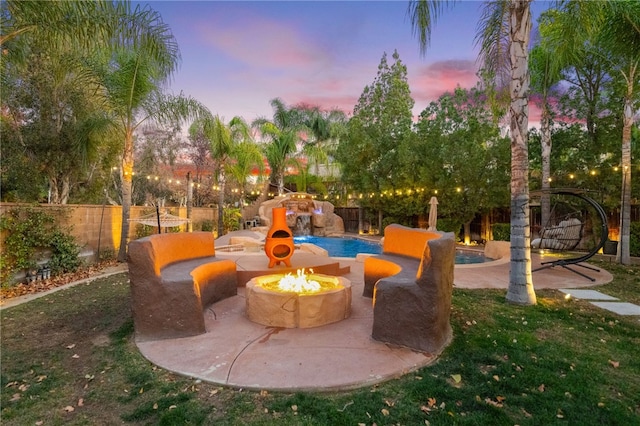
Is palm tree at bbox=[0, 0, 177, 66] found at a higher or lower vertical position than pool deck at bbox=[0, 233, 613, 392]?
higher

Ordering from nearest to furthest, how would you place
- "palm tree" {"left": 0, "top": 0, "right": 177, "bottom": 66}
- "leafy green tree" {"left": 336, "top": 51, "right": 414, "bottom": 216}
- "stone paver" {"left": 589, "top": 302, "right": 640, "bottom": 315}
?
"stone paver" {"left": 589, "top": 302, "right": 640, "bottom": 315} → "palm tree" {"left": 0, "top": 0, "right": 177, "bottom": 66} → "leafy green tree" {"left": 336, "top": 51, "right": 414, "bottom": 216}

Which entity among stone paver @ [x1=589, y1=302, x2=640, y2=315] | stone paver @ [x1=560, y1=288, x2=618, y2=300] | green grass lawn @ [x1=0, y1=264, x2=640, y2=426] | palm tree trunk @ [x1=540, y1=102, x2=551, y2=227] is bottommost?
green grass lawn @ [x1=0, y1=264, x2=640, y2=426]

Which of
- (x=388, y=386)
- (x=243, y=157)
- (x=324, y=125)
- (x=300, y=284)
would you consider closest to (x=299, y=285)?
(x=300, y=284)

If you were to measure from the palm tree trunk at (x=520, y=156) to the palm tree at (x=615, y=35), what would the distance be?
160 centimetres

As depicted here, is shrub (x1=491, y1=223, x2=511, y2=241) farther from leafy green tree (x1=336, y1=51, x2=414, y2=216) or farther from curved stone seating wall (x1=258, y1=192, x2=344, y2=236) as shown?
curved stone seating wall (x1=258, y1=192, x2=344, y2=236)

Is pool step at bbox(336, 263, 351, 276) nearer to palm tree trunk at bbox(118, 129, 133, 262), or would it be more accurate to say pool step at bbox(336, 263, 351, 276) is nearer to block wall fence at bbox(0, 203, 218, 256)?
palm tree trunk at bbox(118, 129, 133, 262)

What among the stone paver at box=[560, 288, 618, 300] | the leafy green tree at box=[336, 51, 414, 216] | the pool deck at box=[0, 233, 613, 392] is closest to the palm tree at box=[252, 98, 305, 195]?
the leafy green tree at box=[336, 51, 414, 216]

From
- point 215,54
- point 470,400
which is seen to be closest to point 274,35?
point 215,54

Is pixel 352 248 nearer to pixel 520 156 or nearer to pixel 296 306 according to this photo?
pixel 520 156

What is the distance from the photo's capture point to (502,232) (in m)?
13.1

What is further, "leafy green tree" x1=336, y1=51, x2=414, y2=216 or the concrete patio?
"leafy green tree" x1=336, y1=51, x2=414, y2=216

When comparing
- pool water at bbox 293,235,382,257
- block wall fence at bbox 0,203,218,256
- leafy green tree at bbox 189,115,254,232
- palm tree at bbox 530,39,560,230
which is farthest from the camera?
leafy green tree at bbox 189,115,254,232

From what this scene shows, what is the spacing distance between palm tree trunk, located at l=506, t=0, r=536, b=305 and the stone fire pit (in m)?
3.02

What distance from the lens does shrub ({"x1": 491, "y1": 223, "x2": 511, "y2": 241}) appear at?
1284 centimetres
